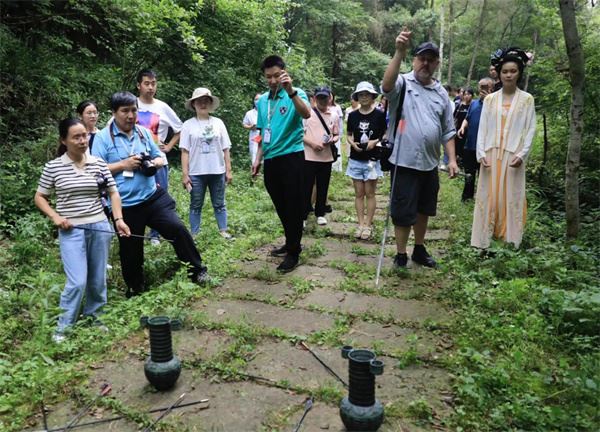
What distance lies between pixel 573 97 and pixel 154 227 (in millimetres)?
4110

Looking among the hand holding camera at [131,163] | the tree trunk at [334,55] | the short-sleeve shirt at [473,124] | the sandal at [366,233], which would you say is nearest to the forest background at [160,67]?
the short-sleeve shirt at [473,124]

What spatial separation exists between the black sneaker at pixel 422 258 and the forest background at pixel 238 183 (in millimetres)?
272

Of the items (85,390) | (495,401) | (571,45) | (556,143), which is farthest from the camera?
(556,143)

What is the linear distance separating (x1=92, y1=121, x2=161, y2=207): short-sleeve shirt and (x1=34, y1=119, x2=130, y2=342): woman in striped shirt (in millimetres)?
333

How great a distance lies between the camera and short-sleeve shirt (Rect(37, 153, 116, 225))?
3488 millimetres

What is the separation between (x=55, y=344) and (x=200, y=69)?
8945 mm

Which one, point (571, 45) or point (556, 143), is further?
point (556, 143)

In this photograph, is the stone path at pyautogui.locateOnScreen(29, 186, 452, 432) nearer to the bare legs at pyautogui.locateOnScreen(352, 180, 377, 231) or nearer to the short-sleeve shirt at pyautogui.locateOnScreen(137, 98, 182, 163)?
the bare legs at pyautogui.locateOnScreen(352, 180, 377, 231)

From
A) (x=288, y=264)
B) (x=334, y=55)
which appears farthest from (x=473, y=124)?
(x=334, y=55)

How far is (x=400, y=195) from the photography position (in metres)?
4.36

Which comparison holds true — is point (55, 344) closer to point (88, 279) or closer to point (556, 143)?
point (88, 279)

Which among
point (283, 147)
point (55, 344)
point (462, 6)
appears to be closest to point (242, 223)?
point (283, 147)

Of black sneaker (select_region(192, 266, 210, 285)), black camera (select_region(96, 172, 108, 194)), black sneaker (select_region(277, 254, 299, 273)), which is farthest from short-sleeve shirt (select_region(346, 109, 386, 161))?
black camera (select_region(96, 172, 108, 194))

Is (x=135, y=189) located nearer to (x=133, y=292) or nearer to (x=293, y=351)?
(x=133, y=292)
